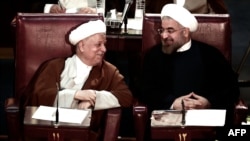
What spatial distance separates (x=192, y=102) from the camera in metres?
4.75

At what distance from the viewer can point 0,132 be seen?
5754 millimetres

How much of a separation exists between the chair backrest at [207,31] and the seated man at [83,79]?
44cm

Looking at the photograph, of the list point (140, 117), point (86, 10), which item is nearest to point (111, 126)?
point (140, 117)

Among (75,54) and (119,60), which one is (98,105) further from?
(119,60)

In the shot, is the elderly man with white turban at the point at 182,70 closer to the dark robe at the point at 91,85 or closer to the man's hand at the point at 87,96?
the dark robe at the point at 91,85

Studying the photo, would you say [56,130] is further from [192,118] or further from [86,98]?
[192,118]

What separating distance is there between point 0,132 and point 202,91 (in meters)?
1.83

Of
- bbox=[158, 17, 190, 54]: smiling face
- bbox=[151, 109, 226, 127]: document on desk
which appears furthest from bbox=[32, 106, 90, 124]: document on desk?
bbox=[158, 17, 190, 54]: smiling face

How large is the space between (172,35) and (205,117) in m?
0.88

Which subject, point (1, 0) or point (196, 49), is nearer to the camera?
point (196, 49)

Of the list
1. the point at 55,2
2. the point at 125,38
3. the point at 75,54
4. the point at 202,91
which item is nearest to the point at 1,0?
the point at 55,2

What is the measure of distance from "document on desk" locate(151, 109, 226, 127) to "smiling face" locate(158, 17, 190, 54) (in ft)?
2.47

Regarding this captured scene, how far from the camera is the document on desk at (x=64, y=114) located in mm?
4277

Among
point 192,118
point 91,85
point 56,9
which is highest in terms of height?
point 56,9
